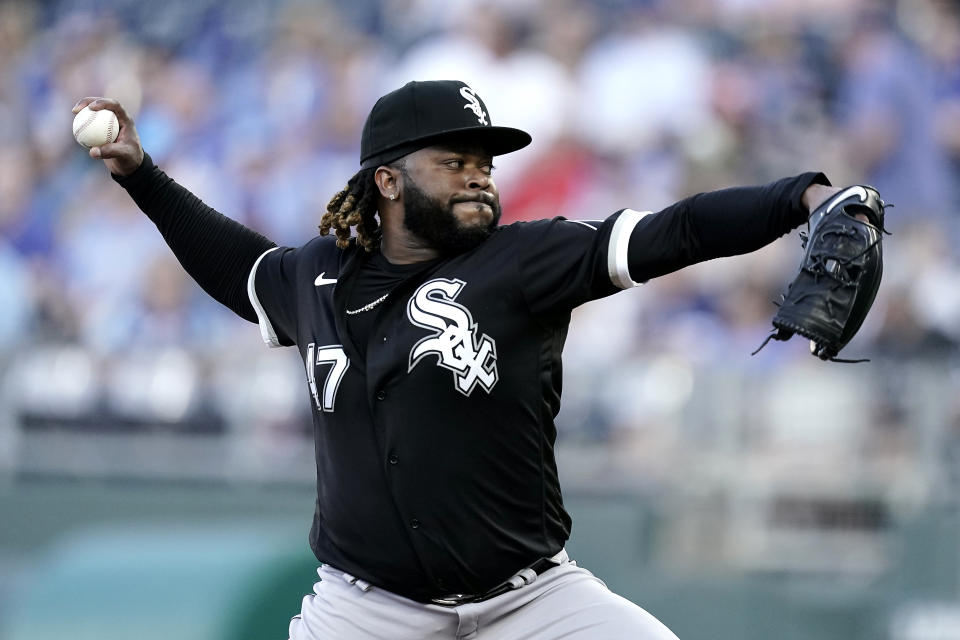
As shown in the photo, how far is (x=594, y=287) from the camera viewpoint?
11.7 feet

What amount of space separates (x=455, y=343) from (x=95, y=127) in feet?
4.12

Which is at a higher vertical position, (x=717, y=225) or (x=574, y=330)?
(x=574, y=330)

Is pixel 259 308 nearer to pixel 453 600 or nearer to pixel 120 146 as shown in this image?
pixel 120 146

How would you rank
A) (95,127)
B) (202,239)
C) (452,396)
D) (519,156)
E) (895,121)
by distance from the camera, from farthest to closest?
1. (519,156)
2. (895,121)
3. (202,239)
4. (95,127)
5. (452,396)

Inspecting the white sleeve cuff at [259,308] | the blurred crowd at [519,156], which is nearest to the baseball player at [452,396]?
the white sleeve cuff at [259,308]

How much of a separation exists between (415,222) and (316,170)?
6.63 metres

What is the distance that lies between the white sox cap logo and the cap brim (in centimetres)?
4

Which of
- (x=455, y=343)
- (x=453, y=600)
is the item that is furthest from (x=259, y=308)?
(x=453, y=600)

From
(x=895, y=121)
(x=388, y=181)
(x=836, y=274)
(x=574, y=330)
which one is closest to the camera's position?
(x=836, y=274)

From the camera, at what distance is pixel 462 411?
11.8ft

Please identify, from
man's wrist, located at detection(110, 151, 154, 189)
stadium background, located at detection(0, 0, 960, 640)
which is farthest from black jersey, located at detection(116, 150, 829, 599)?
stadium background, located at detection(0, 0, 960, 640)

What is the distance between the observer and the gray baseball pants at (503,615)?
3.63 m

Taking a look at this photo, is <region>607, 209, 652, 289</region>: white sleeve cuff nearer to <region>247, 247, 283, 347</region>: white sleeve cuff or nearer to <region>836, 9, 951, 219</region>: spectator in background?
<region>247, 247, 283, 347</region>: white sleeve cuff

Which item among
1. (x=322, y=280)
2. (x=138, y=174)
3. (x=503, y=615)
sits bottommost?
(x=503, y=615)
